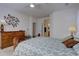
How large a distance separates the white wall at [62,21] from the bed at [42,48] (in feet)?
0.43

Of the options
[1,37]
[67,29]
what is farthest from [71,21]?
[1,37]

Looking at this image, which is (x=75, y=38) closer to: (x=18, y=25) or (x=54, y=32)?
(x=54, y=32)

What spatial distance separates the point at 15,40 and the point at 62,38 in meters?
0.77

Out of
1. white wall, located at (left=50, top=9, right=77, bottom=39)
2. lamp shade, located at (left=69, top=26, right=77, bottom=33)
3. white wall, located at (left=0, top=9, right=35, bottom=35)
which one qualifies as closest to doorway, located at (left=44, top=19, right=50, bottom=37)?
white wall, located at (left=50, top=9, right=77, bottom=39)

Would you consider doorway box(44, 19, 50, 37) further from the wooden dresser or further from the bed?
the wooden dresser

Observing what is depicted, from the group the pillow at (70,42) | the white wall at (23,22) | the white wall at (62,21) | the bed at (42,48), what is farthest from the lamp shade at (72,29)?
the white wall at (23,22)

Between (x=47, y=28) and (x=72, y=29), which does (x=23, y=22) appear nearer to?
(x=47, y=28)

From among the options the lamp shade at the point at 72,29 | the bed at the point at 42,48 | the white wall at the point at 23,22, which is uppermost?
the white wall at the point at 23,22

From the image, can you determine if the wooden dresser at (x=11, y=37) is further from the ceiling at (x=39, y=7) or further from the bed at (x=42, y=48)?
the ceiling at (x=39, y=7)

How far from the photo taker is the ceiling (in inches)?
75.1

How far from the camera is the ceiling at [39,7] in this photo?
1.91 metres

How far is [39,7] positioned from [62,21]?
43cm

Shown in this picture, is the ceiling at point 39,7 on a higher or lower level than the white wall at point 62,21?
higher

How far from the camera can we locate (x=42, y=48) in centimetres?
187
